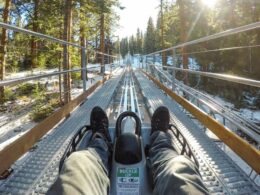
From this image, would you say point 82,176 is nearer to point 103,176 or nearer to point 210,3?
point 103,176

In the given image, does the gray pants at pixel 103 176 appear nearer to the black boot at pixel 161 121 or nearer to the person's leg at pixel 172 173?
the person's leg at pixel 172 173

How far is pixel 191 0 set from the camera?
22109 millimetres

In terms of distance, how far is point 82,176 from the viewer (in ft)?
4.88

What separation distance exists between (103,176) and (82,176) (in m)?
0.24

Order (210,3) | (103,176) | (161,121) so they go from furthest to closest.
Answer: (210,3) → (161,121) → (103,176)

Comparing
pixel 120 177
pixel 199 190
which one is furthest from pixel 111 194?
pixel 199 190

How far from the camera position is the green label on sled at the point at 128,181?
6.17 feet

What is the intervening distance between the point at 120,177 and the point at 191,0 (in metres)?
21.9

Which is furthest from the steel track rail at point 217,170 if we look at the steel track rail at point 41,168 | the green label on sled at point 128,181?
the steel track rail at point 41,168

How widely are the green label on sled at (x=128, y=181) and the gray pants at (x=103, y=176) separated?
0.38ft

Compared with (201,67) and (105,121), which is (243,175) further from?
(201,67)

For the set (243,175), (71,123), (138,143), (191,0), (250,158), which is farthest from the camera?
(191,0)

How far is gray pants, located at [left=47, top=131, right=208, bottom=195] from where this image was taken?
137 centimetres

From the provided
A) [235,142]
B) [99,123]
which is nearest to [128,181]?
[99,123]
